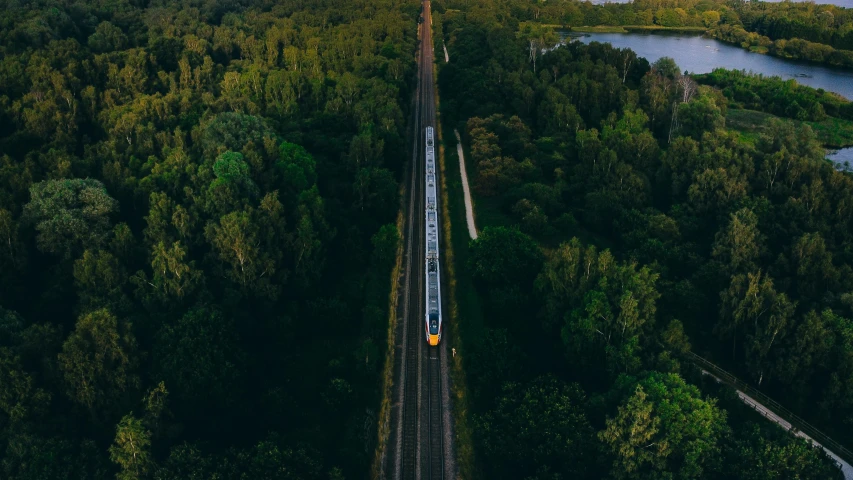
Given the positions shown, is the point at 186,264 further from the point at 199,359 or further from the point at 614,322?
the point at 614,322

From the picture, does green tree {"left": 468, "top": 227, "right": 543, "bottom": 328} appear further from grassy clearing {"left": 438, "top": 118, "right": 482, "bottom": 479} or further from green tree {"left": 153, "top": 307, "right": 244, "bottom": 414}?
green tree {"left": 153, "top": 307, "right": 244, "bottom": 414}

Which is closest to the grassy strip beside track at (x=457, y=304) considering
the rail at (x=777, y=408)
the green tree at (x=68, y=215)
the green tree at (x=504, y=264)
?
the green tree at (x=504, y=264)

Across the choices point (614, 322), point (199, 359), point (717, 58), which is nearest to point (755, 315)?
point (614, 322)

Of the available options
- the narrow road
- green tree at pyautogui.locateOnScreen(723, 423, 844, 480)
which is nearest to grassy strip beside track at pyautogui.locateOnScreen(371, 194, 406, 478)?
the narrow road

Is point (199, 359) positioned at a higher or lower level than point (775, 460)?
higher

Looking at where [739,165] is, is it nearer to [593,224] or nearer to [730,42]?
[593,224]

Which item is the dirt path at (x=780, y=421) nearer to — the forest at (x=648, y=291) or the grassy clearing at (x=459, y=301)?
the forest at (x=648, y=291)

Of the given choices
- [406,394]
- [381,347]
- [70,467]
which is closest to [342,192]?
[381,347]
